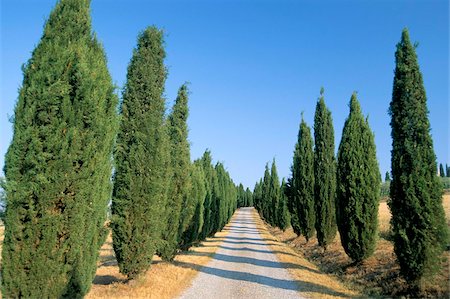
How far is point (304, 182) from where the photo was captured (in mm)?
27016

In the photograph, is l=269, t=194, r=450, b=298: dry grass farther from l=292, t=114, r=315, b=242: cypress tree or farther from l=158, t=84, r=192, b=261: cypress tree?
l=158, t=84, r=192, b=261: cypress tree

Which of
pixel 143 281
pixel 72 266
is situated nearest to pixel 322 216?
pixel 143 281

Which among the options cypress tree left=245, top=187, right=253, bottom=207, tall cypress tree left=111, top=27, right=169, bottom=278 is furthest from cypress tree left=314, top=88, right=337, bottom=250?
cypress tree left=245, top=187, right=253, bottom=207

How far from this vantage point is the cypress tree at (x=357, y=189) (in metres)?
15.4

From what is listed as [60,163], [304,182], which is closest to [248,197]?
[304,182]

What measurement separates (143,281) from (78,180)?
20.1 feet

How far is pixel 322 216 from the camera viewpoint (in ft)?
71.9

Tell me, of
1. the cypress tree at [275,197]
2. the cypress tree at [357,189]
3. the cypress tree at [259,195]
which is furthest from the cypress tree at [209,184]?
the cypress tree at [259,195]

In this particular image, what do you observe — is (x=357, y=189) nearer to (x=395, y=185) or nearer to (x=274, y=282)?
(x=395, y=185)

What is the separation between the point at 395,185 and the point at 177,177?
32.2 feet

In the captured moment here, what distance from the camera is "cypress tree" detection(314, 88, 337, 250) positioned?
2166 centimetres

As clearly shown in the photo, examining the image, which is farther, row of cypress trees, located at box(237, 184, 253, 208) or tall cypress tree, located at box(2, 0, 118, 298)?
row of cypress trees, located at box(237, 184, 253, 208)

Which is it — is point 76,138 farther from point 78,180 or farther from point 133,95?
point 133,95

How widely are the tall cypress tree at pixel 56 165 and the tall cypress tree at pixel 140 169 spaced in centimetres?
401
